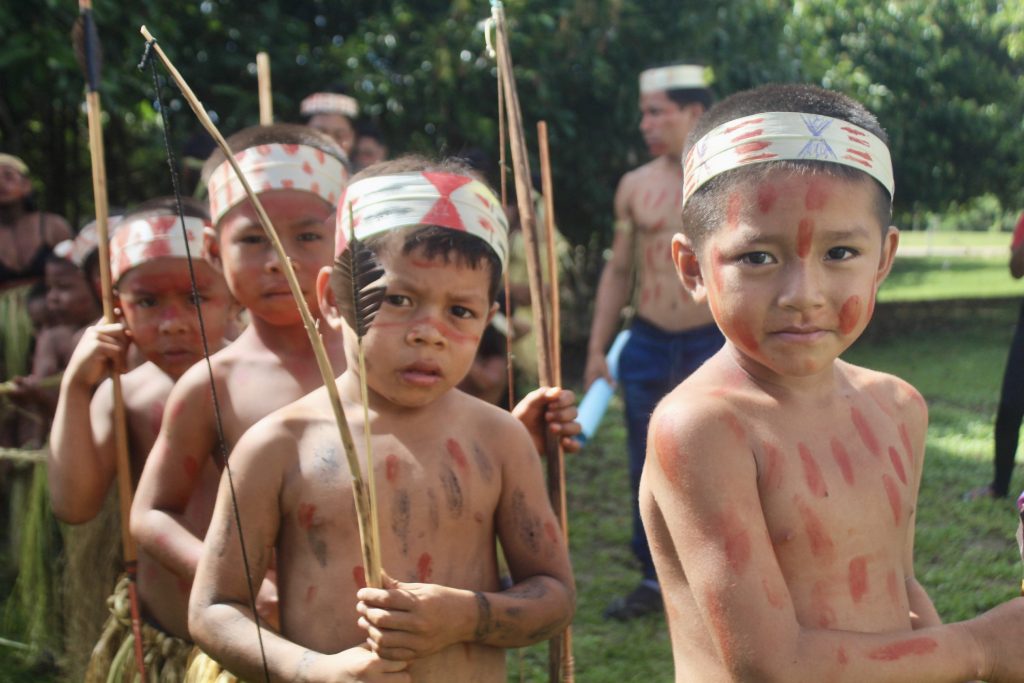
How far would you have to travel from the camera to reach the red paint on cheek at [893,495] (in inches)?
85.1

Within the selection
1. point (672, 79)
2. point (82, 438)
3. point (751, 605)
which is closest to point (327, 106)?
point (672, 79)

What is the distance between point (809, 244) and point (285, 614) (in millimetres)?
1199

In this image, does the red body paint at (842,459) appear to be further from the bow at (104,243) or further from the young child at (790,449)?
the bow at (104,243)

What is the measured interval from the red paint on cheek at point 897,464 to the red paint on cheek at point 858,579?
19 cm

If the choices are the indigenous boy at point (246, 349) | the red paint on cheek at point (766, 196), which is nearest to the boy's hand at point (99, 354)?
the indigenous boy at point (246, 349)

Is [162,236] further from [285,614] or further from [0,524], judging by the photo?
[0,524]

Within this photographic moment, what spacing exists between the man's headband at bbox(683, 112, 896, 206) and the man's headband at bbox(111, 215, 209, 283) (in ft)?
5.89

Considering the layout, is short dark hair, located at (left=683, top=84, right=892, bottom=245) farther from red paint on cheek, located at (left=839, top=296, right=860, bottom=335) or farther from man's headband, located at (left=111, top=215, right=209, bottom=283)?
man's headband, located at (left=111, top=215, right=209, bottom=283)

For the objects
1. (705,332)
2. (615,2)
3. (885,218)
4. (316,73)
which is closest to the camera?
(885,218)

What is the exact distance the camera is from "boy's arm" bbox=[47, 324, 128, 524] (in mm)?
3123

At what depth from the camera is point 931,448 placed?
26.9 feet

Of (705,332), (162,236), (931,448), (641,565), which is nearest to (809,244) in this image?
(162,236)

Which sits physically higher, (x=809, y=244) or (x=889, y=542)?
(x=809, y=244)

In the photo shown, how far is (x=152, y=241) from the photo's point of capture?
11.4 feet
